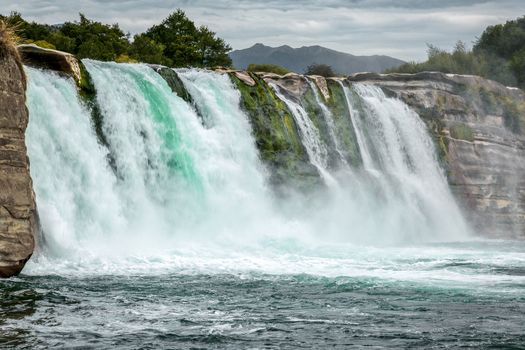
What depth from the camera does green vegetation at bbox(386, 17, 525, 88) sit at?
170 ft

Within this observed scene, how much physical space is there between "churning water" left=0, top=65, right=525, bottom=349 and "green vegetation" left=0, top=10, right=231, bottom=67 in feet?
50.4

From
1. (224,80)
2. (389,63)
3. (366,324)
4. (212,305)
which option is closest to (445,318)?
(366,324)

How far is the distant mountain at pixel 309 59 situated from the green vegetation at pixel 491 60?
3530 inches

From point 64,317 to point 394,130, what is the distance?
24.4 meters

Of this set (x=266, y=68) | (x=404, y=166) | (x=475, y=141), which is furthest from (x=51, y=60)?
(x=266, y=68)

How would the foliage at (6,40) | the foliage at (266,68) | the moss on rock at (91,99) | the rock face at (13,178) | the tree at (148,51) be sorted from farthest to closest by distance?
1. the tree at (148,51)
2. the foliage at (266,68)
3. the moss on rock at (91,99)
4. the foliage at (6,40)
5. the rock face at (13,178)

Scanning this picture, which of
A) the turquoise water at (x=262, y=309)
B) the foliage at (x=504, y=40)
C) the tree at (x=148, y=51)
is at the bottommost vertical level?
the turquoise water at (x=262, y=309)

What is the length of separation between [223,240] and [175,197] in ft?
5.64

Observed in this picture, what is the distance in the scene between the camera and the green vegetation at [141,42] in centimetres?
4532

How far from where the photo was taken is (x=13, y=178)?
675 inches

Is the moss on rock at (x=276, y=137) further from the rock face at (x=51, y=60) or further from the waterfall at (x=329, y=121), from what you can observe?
the rock face at (x=51, y=60)

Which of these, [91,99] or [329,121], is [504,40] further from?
[91,99]

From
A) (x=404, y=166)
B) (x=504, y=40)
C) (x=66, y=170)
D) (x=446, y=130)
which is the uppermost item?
(x=504, y=40)

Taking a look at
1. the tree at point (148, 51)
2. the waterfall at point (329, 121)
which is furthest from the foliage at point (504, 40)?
the waterfall at point (329, 121)
